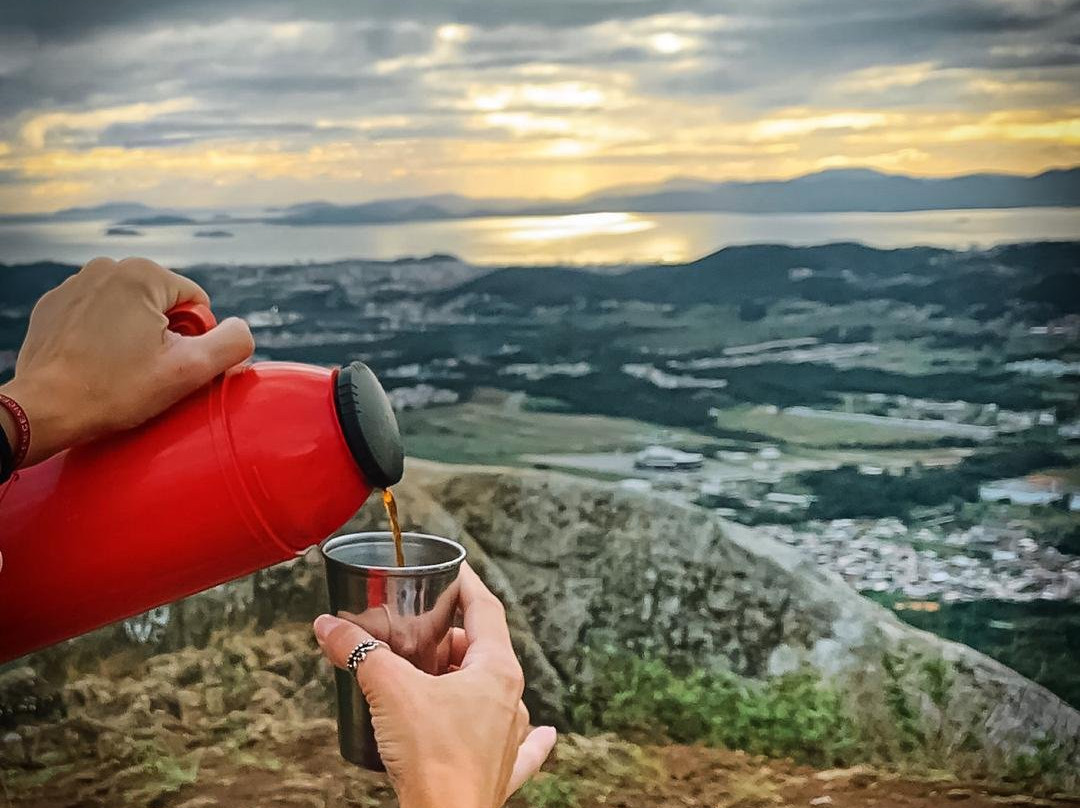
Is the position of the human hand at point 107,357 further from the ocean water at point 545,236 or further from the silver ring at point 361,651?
the ocean water at point 545,236

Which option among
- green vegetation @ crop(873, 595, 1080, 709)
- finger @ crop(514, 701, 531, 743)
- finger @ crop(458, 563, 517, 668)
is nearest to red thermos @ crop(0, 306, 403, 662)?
finger @ crop(458, 563, 517, 668)

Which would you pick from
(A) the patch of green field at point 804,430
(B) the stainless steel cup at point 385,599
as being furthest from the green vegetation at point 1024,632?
(B) the stainless steel cup at point 385,599

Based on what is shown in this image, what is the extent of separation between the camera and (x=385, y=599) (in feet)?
4.10

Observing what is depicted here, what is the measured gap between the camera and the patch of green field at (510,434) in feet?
7.14

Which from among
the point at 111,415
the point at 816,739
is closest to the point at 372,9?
the point at 111,415

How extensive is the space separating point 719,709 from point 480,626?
91 centimetres

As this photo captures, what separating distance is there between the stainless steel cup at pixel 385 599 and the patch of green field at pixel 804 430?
0.94m

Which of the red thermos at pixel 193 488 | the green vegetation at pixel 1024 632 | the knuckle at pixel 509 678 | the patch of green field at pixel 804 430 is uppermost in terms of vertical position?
the red thermos at pixel 193 488

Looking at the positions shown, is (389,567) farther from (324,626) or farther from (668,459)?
(668,459)

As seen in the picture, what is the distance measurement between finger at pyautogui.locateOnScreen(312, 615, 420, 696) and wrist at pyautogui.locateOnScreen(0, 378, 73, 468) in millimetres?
370

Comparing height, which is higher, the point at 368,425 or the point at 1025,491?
the point at 368,425

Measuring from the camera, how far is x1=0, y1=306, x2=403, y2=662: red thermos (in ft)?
3.38

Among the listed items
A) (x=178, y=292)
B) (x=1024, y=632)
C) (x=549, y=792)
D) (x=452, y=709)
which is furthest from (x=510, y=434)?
(x=178, y=292)

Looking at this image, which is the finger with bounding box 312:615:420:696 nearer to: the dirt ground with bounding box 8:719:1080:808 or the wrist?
the wrist
